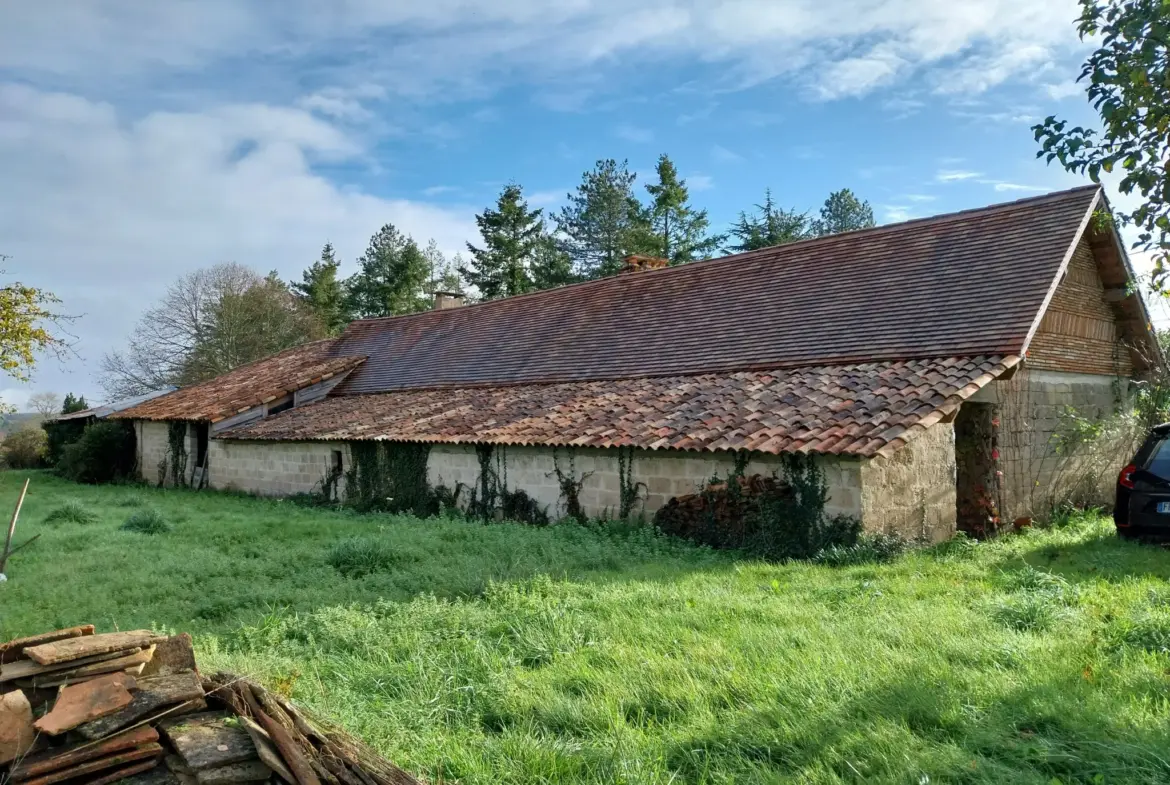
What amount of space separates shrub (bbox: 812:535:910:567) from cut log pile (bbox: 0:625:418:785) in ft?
21.8

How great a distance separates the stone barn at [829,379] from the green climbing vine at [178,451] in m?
4.84

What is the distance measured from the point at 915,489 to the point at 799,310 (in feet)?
17.5

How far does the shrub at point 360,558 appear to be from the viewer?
8539 mm

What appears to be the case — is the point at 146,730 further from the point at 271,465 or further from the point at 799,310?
the point at 271,465

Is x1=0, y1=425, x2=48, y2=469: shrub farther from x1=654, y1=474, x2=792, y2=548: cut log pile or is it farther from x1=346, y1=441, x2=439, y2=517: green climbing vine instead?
x1=654, y1=474, x2=792, y2=548: cut log pile

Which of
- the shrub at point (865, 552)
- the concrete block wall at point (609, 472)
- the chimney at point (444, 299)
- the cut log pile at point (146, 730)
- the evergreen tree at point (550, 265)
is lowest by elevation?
the shrub at point (865, 552)

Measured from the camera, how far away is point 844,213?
4475 cm

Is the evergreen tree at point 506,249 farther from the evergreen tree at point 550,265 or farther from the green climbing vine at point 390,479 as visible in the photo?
the green climbing vine at point 390,479

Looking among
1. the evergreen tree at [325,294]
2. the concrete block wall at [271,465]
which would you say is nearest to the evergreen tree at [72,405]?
the evergreen tree at [325,294]

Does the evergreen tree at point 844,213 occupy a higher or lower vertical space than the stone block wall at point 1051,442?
higher

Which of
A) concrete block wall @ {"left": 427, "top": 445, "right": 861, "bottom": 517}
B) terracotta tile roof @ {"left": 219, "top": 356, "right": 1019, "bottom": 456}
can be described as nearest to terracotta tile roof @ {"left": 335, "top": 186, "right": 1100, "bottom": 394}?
terracotta tile roof @ {"left": 219, "top": 356, "right": 1019, "bottom": 456}

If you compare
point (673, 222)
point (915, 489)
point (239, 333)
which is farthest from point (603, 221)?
point (915, 489)

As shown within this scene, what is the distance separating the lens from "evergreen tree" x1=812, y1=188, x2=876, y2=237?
44469mm

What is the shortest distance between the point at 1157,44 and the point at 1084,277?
9794mm
